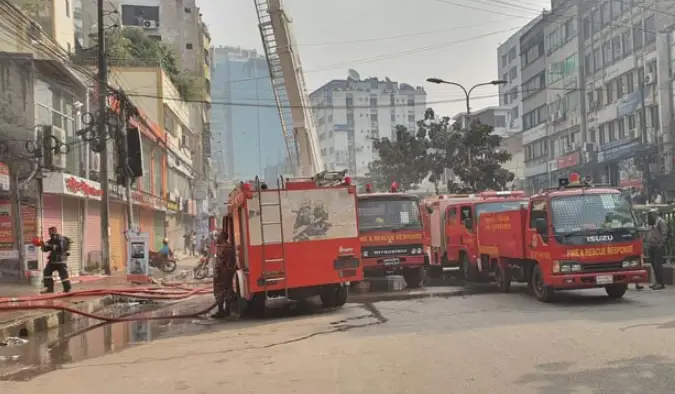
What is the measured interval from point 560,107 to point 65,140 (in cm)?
4286

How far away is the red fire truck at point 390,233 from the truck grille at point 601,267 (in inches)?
182

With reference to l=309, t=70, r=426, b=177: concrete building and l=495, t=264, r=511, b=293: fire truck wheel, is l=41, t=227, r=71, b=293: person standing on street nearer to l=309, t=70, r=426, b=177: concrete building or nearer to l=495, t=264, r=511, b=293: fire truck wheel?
l=495, t=264, r=511, b=293: fire truck wheel

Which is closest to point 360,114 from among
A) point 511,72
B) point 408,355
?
point 511,72

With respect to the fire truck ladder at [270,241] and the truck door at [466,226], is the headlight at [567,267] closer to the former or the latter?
the fire truck ladder at [270,241]

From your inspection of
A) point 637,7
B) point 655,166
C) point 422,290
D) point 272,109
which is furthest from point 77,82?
point 637,7

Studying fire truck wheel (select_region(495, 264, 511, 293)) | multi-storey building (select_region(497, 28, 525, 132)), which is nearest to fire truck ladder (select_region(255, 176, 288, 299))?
fire truck wheel (select_region(495, 264, 511, 293))

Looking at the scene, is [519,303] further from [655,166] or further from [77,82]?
[655,166]

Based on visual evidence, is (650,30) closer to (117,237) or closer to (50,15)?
(117,237)

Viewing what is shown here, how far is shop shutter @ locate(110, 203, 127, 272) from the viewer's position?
26.6 m

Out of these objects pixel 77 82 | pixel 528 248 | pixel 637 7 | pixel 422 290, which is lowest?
pixel 422 290

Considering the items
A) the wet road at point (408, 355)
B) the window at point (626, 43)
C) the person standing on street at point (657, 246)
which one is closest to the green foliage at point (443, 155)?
the window at point (626, 43)

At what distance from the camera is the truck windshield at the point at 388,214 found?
15082mm

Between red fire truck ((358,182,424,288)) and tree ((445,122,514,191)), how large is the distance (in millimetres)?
18046

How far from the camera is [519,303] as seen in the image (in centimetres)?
1182
